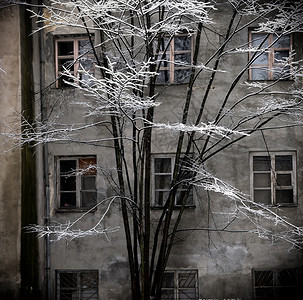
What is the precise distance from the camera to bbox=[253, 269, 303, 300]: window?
9.82 metres

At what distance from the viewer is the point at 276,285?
9.84 metres

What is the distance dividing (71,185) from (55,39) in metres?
4.06

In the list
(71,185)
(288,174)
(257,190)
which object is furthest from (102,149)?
(288,174)

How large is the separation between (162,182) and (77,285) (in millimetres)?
3534

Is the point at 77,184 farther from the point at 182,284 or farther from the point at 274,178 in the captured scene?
the point at 274,178

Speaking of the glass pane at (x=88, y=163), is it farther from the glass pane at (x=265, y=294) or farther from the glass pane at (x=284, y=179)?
the glass pane at (x=265, y=294)

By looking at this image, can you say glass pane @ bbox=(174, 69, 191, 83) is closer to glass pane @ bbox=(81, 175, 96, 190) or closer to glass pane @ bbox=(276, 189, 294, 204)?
glass pane @ bbox=(81, 175, 96, 190)

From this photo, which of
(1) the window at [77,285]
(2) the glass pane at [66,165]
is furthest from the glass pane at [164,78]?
(1) the window at [77,285]

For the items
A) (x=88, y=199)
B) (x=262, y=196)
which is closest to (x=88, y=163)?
(x=88, y=199)

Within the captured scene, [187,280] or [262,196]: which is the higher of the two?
[262,196]

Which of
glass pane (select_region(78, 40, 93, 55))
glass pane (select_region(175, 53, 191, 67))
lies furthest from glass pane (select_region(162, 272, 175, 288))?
glass pane (select_region(78, 40, 93, 55))

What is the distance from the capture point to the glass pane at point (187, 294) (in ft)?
32.4

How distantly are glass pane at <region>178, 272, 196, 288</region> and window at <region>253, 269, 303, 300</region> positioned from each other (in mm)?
1581

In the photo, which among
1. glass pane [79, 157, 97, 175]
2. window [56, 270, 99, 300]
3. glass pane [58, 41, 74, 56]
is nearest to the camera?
window [56, 270, 99, 300]
